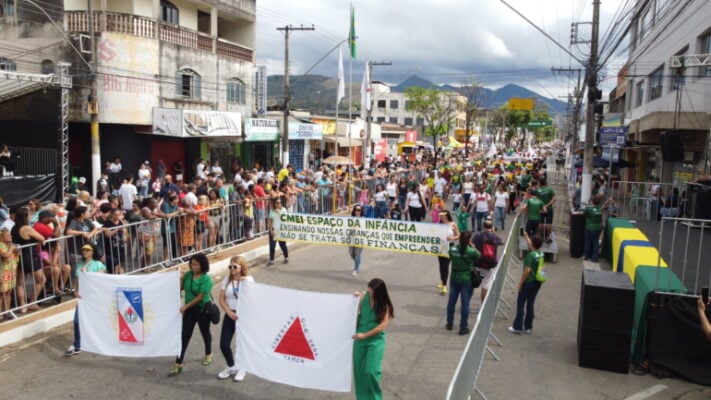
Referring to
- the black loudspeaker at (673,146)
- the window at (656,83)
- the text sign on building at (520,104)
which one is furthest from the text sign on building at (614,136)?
the text sign on building at (520,104)

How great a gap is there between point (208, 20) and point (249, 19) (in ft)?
8.54

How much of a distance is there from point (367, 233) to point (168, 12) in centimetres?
2087

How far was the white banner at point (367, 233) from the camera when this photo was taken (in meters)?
11.0

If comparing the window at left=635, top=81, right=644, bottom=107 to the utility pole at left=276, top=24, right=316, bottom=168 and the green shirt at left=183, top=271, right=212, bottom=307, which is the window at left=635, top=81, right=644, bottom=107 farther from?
the green shirt at left=183, top=271, right=212, bottom=307

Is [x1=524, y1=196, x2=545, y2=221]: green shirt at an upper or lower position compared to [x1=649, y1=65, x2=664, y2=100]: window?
lower

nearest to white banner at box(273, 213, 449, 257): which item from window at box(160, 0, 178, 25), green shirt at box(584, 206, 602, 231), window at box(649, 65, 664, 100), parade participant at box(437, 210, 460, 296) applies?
parade participant at box(437, 210, 460, 296)

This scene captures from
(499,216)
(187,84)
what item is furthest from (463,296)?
(187,84)

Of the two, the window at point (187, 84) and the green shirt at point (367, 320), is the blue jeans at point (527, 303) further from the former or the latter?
the window at point (187, 84)

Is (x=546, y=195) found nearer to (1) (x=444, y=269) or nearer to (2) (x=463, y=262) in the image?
(1) (x=444, y=269)

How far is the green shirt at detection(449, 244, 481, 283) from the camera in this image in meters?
8.40

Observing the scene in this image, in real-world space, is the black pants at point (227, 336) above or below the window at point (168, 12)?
below

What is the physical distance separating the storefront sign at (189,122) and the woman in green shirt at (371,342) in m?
20.2

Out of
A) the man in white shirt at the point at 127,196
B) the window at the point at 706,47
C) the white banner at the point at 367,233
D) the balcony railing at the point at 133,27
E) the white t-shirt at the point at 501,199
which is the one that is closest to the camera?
the white banner at the point at 367,233

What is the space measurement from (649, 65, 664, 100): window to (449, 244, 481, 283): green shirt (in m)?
21.6
